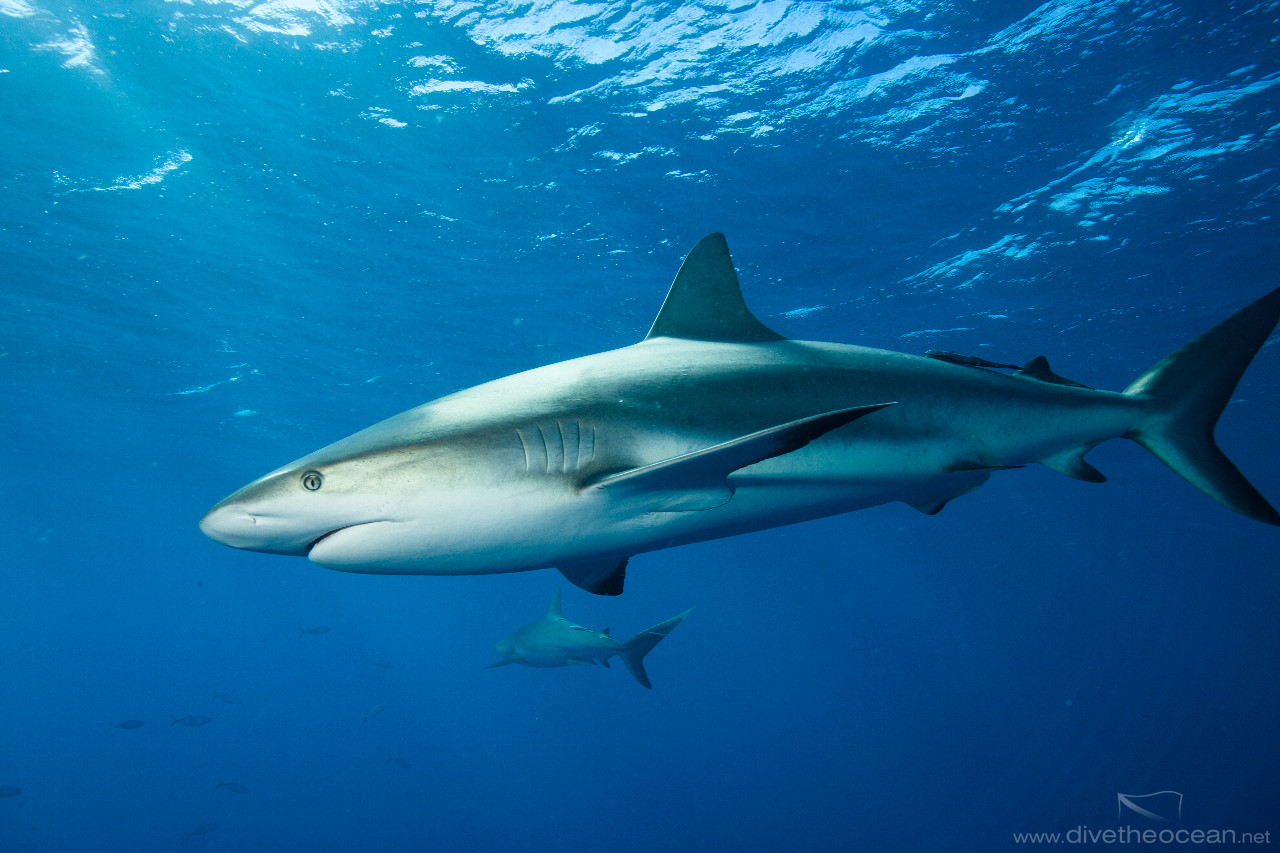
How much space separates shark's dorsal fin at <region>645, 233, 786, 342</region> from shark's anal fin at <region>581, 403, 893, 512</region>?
42.9 inches

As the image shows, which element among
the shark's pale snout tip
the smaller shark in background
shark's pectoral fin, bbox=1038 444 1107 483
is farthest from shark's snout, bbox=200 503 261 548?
the smaller shark in background

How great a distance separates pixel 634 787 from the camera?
209 ft

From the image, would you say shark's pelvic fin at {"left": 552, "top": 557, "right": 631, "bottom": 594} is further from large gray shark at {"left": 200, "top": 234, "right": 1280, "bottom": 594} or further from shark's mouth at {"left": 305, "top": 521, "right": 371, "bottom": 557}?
shark's mouth at {"left": 305, "top": 521, "right": 371, "bottom": 557}

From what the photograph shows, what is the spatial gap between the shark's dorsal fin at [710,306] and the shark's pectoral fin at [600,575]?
1160mm

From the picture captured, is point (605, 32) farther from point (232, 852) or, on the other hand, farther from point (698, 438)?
point (232, 852)

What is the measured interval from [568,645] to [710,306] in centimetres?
754

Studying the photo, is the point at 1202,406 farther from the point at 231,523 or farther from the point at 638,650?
the point at 638,650

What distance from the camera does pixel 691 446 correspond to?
2.06 metres

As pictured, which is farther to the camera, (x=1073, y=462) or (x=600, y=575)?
(x=1073, y=462)

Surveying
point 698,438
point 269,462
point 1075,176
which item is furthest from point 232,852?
point 1075,176

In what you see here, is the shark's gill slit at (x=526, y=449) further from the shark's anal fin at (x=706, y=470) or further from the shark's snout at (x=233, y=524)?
the shark's snout at (x=233, y=524)

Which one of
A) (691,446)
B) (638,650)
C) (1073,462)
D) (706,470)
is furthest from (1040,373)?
(638,650)

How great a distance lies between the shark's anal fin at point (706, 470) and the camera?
4.90ft

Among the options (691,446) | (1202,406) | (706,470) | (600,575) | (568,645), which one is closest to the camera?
(706,470)
